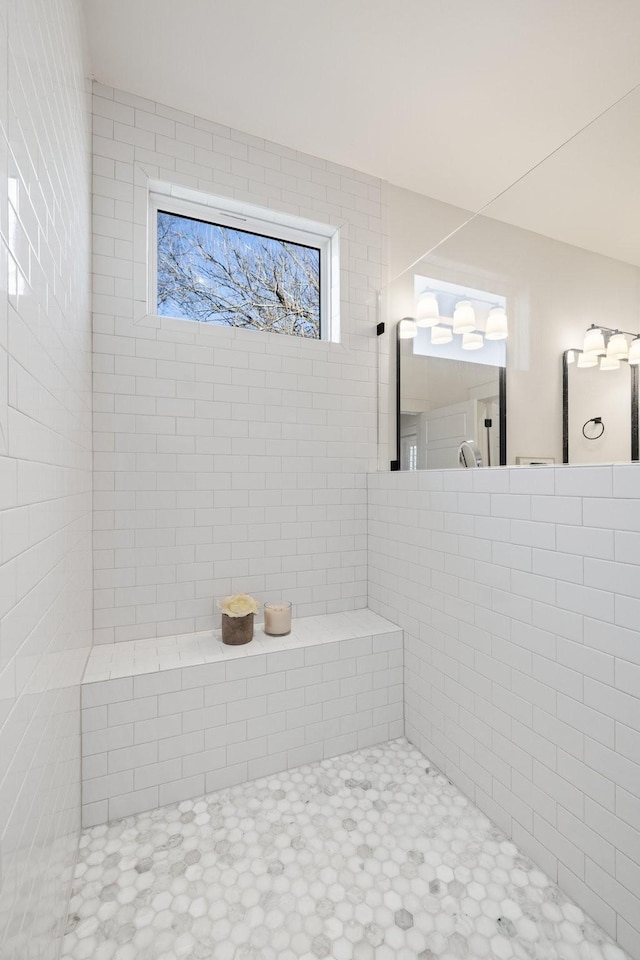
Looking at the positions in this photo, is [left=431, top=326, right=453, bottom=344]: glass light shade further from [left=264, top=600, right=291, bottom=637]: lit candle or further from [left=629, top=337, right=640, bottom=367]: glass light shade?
[left=264, top=600, right=291, bottom=637]: lit candle

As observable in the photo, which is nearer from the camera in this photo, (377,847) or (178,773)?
(377,847)

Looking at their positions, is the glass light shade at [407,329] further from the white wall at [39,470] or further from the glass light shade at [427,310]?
the white wall at [39,470]

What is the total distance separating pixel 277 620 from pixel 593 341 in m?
1.65

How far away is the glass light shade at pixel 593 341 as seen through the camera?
1323 mm

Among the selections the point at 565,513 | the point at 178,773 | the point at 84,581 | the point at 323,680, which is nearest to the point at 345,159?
the point at 565,513

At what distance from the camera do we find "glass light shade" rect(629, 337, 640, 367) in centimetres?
122

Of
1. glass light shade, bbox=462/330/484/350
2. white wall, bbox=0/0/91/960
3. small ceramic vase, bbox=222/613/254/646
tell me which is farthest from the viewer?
small ceramic vase, bbox=222/613/254/646

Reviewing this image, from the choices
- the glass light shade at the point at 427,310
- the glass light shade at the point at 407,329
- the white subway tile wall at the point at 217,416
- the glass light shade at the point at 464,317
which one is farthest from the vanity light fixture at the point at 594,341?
the white subway tile wall at the point at 217,416

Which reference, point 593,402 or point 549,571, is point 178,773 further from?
point 593,402

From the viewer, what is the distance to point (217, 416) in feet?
6.85

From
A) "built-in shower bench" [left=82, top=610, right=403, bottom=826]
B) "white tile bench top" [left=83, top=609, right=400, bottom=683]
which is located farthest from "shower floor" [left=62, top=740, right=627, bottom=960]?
"white tile bench top" [left=83, top=609, right=400, bottom=683]

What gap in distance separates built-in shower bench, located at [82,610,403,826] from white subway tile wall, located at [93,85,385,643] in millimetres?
264

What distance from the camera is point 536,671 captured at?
4.49ft

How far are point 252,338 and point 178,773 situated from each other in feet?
6.34
